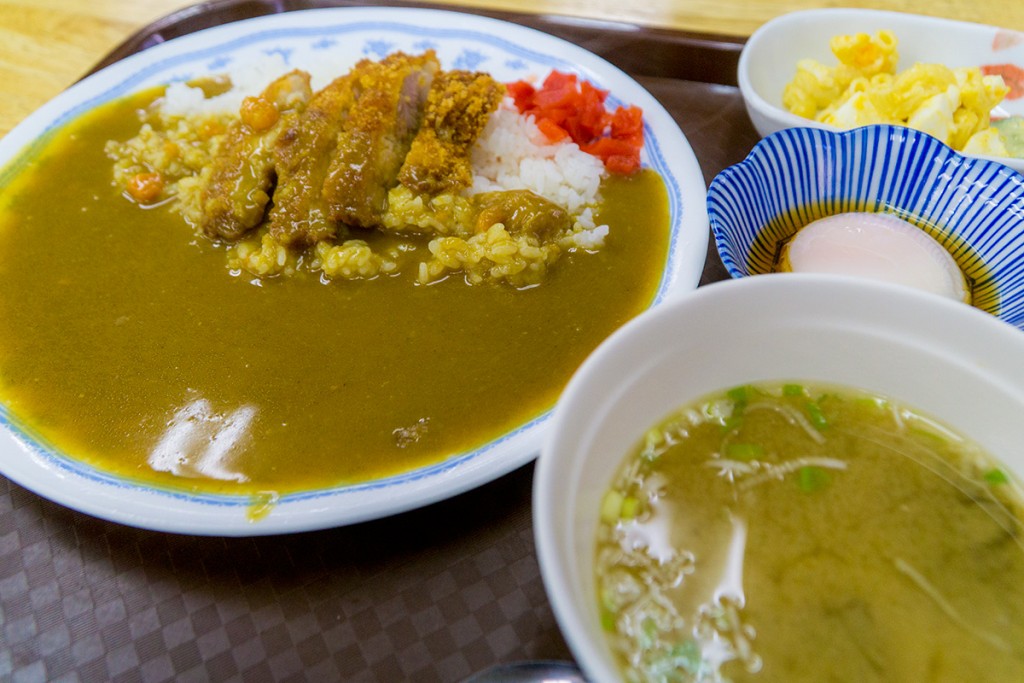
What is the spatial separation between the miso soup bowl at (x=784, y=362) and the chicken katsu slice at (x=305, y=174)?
64.1 inches

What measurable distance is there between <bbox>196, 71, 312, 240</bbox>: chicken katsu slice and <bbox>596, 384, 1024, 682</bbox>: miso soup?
1912 mm

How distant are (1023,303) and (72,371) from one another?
286 centimetres

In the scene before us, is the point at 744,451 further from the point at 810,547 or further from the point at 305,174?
the point at 305,174

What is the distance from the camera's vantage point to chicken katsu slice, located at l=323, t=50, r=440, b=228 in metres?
2.57

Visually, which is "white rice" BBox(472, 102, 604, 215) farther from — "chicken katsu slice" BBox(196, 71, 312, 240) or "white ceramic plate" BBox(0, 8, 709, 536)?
"chicken katsu slice" BBox(196, 71, 312, 240)

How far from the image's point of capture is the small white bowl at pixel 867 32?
2.89m

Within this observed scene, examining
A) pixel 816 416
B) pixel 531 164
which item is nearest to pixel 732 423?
pixel 816 416

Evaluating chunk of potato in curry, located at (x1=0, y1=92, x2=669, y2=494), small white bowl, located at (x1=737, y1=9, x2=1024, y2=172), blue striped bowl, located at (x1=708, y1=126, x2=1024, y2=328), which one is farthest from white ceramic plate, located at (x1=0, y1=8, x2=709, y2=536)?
small white bowl, located at (x1=737, y1=9, x2=1024, y2=172)

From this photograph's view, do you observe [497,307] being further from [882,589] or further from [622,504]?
[882,589]

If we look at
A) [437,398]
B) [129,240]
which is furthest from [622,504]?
[129,240]

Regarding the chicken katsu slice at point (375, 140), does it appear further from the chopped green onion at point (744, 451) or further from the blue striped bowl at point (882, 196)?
the chopped green onion at point (744, 451)

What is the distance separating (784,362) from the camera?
146 cm

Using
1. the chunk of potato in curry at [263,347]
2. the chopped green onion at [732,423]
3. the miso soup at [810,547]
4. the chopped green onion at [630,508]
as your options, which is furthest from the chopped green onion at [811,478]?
the chunk of potato in curry at [263,347]

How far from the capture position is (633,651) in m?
1.13
